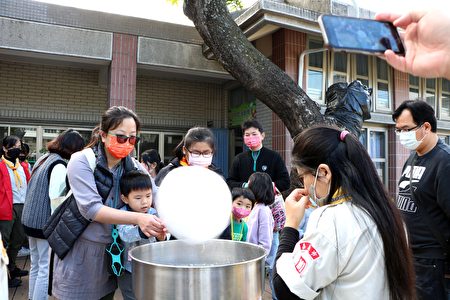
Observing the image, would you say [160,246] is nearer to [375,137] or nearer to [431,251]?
[431,251]

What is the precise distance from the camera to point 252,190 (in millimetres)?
3641

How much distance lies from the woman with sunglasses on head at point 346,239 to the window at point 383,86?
745 cm

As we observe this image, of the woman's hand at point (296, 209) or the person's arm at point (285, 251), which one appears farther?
the woman's hand at point (296, 209)

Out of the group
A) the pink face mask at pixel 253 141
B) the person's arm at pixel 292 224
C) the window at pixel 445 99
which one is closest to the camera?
the person's arm at pixel 292 224

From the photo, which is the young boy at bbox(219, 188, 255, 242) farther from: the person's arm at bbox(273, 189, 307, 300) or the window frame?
the window frame

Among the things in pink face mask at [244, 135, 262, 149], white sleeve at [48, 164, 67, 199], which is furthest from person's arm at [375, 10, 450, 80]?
white sleeve at [48, 164, 67, 199]

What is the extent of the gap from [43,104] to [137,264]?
290 inches

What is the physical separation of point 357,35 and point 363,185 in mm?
691

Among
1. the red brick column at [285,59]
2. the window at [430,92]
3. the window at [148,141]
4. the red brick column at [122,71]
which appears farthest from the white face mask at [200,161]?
the window at [430,92]

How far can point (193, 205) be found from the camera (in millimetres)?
1503

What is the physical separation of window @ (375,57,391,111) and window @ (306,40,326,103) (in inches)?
67.5

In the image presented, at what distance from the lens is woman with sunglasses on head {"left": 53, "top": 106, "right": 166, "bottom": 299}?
2029mm

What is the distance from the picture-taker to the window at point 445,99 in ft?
31.1

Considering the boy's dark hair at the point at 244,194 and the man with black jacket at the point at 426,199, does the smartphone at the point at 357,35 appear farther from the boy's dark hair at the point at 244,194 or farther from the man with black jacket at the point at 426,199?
the boy's dark hair at the point at 244,194
